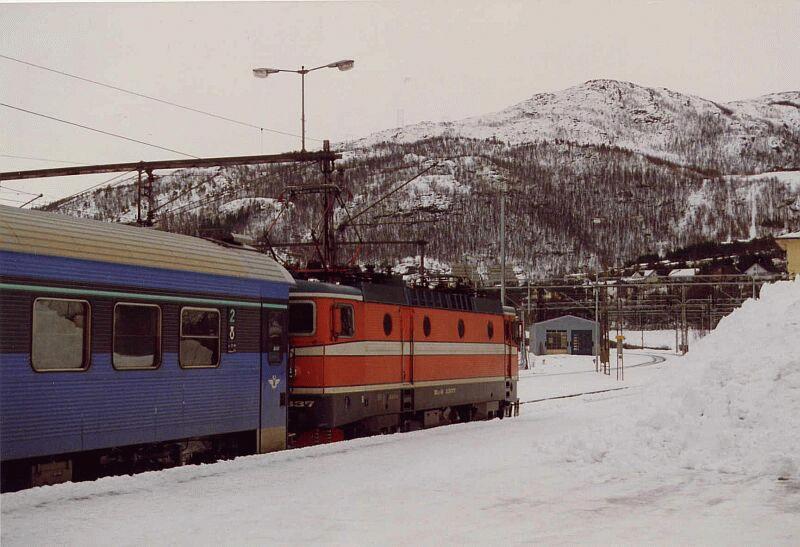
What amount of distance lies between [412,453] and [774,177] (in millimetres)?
157626

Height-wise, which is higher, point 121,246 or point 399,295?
point 121,246

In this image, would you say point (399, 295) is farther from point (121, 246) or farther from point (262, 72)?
point (262, 72)

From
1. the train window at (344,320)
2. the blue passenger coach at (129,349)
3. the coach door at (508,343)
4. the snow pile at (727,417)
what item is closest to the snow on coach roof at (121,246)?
the blue passenger coach at (129,349)

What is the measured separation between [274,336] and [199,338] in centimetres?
226

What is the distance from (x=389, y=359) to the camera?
2148 cm

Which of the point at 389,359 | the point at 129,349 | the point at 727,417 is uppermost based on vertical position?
the point at 129,349

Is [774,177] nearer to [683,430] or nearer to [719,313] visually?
[719,313]

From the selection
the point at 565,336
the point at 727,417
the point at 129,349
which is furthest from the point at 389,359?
the point at 565,336

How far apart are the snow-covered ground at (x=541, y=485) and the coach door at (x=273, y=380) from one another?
353 mm

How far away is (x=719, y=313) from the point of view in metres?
119

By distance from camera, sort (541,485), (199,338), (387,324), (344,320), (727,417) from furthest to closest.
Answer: (387,324) < (344,320) < (727,417) < (199,338) < (541,485)

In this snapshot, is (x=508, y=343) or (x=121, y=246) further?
(x=508, y=343)

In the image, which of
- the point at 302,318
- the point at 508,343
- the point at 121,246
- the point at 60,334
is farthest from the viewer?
the point at 508,343

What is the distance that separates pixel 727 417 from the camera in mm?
16219
